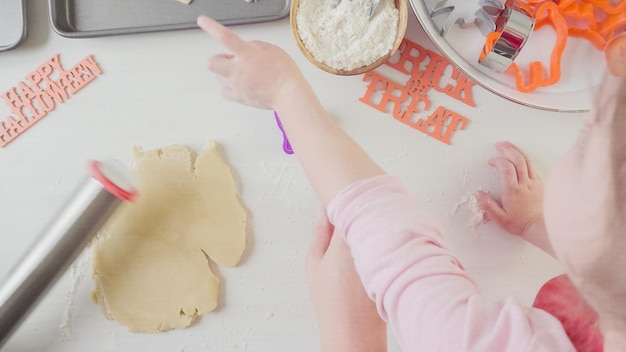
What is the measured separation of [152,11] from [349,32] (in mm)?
207

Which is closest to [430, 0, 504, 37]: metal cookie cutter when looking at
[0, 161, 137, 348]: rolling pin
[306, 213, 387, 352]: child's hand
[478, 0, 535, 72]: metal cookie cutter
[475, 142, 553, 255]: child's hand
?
[478, 0, 535, 72]: metal cookie cutter

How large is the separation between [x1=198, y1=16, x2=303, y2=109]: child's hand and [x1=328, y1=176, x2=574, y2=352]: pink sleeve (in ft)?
0.42

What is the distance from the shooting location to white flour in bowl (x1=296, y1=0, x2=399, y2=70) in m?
0.53

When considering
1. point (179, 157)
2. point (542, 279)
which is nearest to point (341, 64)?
point (179, 157)

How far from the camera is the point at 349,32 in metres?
0.54

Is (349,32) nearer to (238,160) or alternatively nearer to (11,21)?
(238,160)

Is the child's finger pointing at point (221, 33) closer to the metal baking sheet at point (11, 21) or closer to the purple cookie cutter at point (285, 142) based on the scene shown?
the purple cookie cutter at point (285, 142)

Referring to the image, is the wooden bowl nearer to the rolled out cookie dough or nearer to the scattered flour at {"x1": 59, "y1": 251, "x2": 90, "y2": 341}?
the rolled out cookie dough

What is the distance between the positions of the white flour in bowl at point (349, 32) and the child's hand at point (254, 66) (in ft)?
0.10

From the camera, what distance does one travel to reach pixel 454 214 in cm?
57

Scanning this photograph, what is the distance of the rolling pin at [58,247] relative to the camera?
0.53 metres

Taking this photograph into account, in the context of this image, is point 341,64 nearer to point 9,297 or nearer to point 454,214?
point 454,214

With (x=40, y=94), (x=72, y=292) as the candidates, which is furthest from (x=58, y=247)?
(x=40, y=94)

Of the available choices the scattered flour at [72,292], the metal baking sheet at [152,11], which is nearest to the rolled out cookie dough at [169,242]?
the scattered flour at [72,292]
